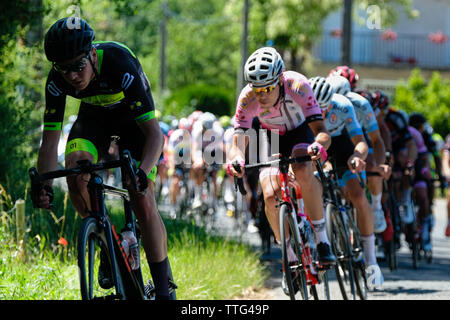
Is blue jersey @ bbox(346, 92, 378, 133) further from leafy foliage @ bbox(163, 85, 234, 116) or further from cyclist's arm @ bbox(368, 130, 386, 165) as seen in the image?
leafy foliage @ bbox(163, 85, 234, 116)

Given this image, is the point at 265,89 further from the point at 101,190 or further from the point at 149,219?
the point at 101,190

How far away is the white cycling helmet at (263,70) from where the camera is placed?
6.56 metres

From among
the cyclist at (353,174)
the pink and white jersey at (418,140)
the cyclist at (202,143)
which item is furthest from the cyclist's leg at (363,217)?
the cyclist at (202,143)

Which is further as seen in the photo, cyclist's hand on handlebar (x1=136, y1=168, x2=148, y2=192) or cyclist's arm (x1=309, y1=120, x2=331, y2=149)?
cyclist's arm (x1=309, y1=120, x2=331, y2=149)

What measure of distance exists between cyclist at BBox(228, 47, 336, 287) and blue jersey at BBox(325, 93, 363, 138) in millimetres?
975

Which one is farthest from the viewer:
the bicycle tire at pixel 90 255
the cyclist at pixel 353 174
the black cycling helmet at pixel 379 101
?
the black cycling helmet at pixel 379 101

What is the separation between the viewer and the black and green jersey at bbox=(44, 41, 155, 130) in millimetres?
5402

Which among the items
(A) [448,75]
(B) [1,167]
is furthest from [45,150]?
(A) [448,75]

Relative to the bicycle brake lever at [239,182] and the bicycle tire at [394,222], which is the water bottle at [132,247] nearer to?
the bicycle brake lever at [239,182]

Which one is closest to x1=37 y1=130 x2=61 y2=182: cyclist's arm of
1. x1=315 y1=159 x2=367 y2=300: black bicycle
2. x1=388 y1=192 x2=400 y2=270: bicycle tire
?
x1=315 y1=159 x2=367 y2=300: black bicycle

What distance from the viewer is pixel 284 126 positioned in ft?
23.8

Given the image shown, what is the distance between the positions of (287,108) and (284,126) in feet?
0.73

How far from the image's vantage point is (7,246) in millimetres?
6984

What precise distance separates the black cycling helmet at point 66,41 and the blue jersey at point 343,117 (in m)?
3.71
